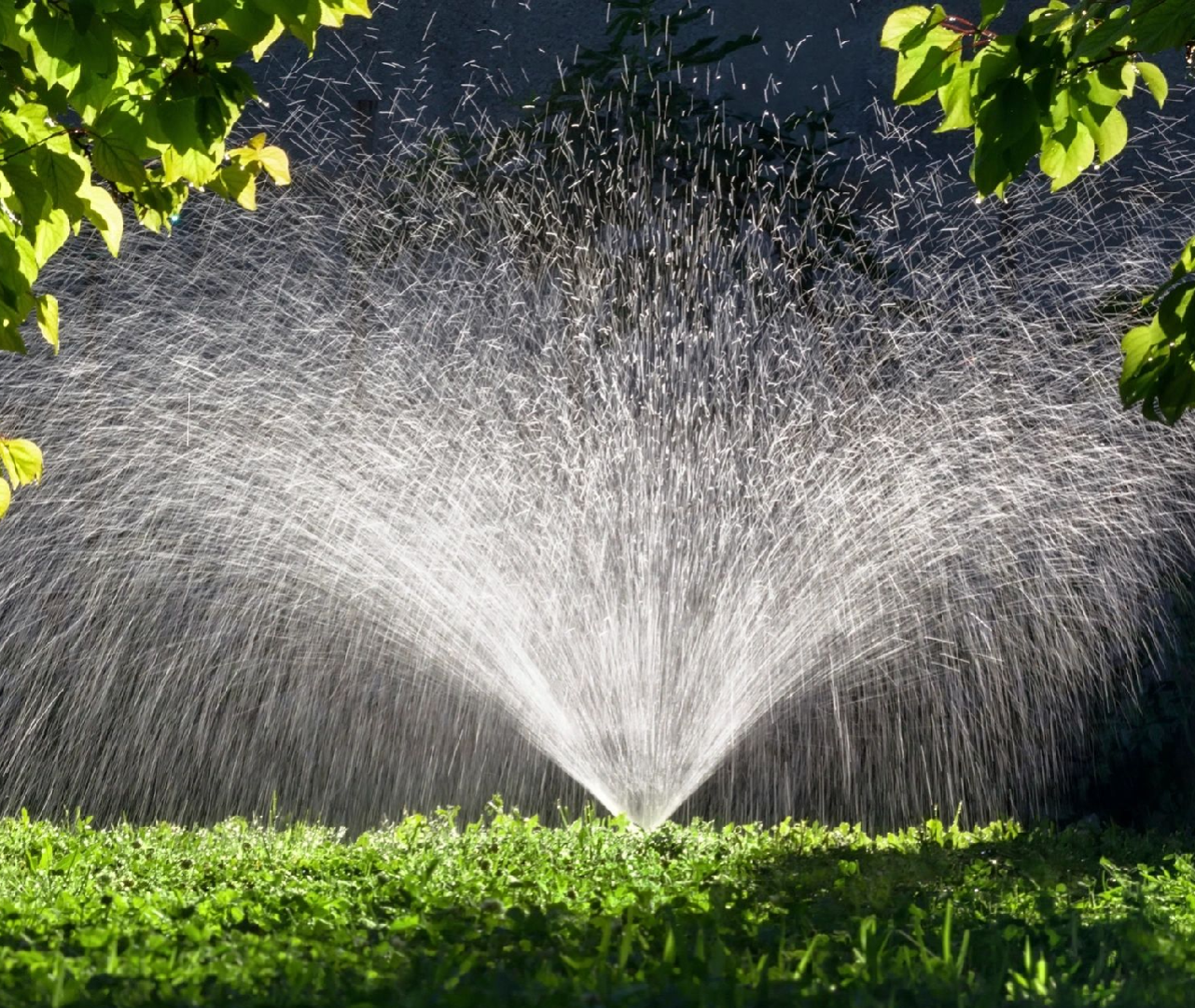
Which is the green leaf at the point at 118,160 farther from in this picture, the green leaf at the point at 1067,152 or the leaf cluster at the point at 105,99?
the green leaf at the point at 1067,152

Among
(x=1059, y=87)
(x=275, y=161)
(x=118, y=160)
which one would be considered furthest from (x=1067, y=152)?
(x=118, y=160)

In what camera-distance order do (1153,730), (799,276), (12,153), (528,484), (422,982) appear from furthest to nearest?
(799,276), (528,484), (1153,730), (12,153), (422,982)

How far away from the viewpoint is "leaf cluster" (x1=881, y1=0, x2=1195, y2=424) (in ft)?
10.9

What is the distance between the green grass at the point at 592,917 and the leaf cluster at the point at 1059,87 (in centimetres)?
147

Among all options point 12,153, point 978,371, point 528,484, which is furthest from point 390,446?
point 12,153

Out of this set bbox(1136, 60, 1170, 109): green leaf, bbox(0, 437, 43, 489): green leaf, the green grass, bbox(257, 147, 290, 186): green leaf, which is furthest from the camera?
bbox(257, 147, 290, 186): green leaf

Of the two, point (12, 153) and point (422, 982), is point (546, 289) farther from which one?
point (422, 982)

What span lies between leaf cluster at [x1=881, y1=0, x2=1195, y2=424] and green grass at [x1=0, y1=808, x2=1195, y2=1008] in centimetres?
147

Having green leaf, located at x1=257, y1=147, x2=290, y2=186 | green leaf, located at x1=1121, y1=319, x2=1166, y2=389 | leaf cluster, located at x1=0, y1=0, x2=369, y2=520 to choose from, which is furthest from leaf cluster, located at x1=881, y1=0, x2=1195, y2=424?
green leaf, located at x1=257, y1=147, x2=290, y2=186

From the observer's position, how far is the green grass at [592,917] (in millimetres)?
2785

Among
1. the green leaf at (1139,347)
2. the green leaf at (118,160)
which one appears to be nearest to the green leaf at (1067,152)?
the green leaf at (1139,347)

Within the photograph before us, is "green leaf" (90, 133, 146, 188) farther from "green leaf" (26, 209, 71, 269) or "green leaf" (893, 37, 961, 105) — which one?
"green leaf" (893, 37, 961, 105)

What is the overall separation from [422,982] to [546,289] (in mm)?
6265

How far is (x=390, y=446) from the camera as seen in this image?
826 centimetres
